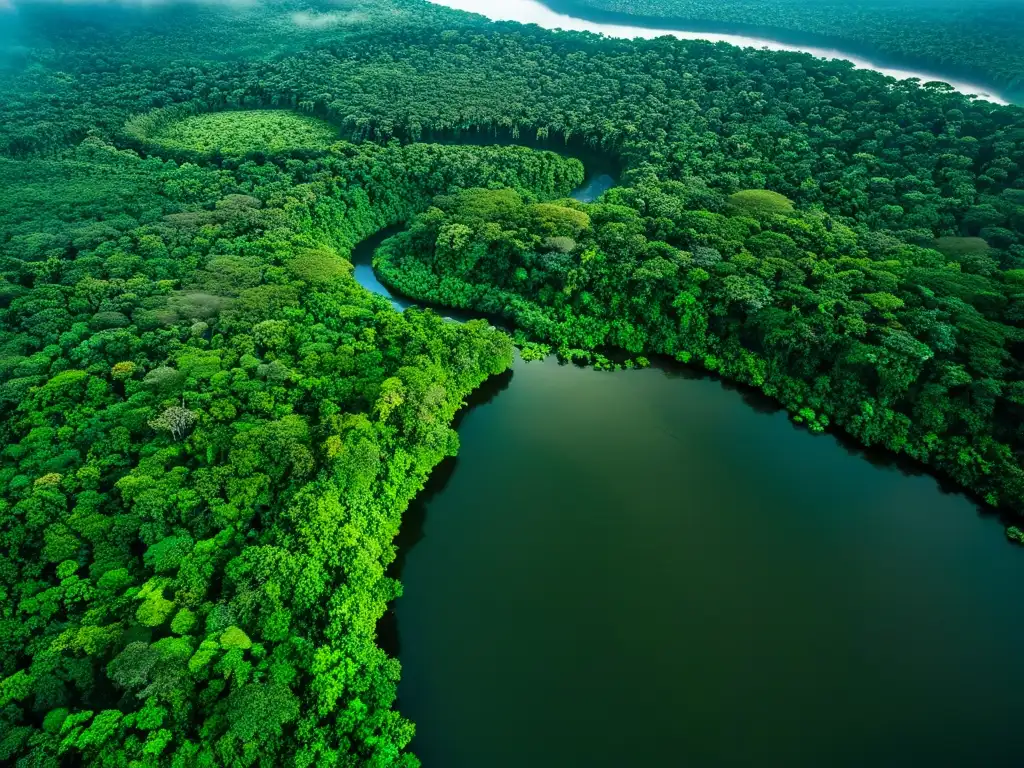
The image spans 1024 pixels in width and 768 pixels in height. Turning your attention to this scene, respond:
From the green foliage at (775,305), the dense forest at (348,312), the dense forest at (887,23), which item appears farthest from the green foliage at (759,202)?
the dense forest at (887,23)

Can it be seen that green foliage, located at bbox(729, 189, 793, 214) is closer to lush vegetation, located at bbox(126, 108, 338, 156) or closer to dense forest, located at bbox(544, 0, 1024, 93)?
lush vegetation, located at bbox(126, 108, 338, 156)

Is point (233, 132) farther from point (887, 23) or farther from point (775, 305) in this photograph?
point (887, 23)

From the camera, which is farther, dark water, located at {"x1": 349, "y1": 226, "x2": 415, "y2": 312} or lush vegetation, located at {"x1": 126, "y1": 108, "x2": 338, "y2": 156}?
lush vegetation, located at {"x1": 126, "y1": 108, "x2": 338, "y2": 156}

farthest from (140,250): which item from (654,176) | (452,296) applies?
(654,176)

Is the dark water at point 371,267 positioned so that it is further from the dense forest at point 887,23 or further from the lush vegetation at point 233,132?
the dense forest at point 887,23

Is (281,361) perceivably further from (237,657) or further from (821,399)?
(821,399)

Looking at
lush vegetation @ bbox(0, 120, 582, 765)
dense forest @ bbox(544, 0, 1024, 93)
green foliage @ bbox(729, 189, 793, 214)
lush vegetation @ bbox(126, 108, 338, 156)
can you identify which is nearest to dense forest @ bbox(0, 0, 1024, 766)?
lush vegetation @ bbox(0, 120, 582, 765)
